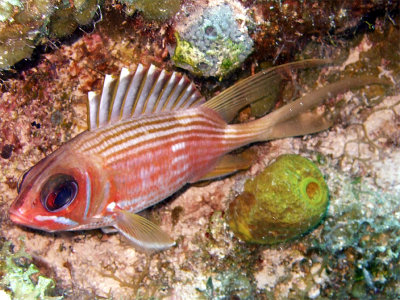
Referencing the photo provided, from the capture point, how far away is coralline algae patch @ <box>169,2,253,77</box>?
9.33 feet

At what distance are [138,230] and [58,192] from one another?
2.64ft

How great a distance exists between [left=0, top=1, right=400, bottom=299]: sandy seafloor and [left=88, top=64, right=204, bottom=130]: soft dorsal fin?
2.04 ft

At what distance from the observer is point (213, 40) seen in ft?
9.46

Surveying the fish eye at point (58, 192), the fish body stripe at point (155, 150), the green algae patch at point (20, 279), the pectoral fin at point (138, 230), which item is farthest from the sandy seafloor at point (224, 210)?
the fish eye at point (58, 192)

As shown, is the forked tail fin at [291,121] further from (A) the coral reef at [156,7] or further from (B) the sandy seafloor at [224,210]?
(A) the coral reef at [156,7]

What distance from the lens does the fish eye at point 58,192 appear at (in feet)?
7.23

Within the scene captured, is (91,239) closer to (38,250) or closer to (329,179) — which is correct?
(38,250)

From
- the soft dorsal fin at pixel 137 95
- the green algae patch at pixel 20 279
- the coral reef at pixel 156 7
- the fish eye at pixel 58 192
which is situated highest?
the coral reef at pixel 156 7

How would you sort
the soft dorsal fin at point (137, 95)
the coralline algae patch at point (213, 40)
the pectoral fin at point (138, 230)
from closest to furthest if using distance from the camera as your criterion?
1. the soft dorsal fin at point (137, 95)
2. the pectoral fin at point (138, 230)
3. the coralline algae patch at point (213, 40)

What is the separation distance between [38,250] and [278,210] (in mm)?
2812

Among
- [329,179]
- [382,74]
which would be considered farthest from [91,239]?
[382,74]

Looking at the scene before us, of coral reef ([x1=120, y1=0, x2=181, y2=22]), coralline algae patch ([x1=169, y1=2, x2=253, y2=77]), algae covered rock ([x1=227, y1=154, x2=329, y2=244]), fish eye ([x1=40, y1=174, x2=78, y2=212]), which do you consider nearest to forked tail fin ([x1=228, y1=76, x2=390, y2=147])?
algae covered rock ([x1=227, y1=154, x2=329, y2=244])

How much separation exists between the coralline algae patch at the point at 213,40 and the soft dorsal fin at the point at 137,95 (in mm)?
252

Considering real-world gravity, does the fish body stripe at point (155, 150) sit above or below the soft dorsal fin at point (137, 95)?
below
